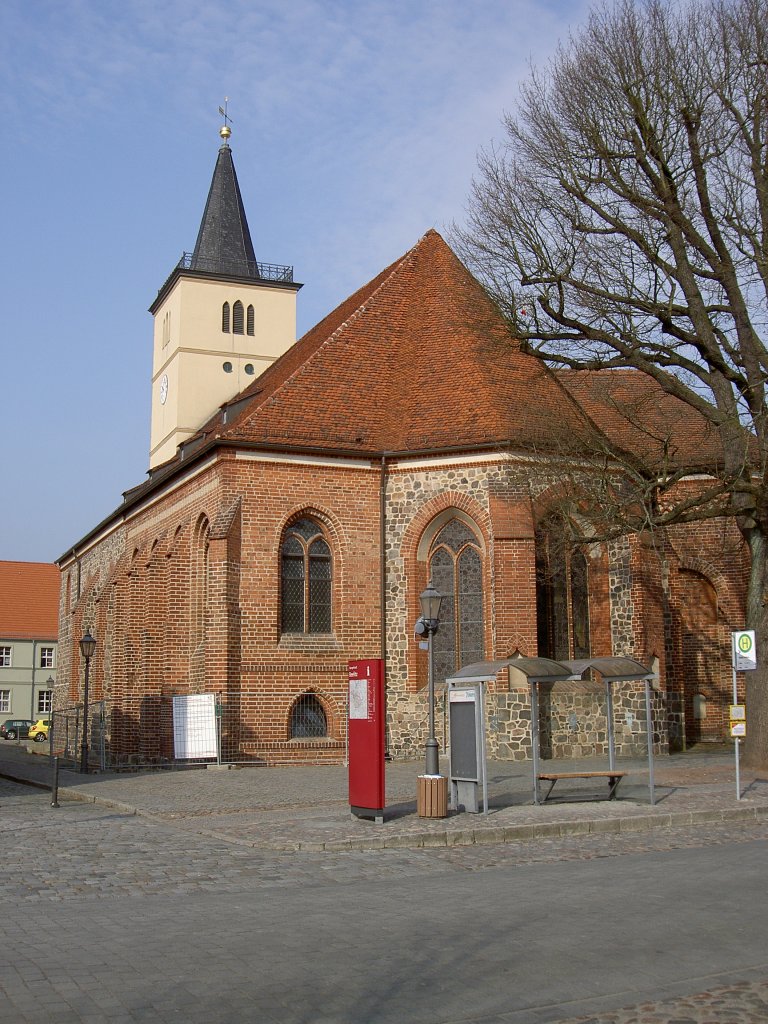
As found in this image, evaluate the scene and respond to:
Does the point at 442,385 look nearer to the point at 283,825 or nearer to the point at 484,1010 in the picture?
the point at 283,825

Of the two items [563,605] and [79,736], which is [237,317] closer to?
[79,736]

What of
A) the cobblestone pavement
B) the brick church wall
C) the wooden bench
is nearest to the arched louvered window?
the brick church wall

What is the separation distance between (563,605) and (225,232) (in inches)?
881

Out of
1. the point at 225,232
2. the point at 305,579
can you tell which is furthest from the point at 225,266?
the point at 305,579

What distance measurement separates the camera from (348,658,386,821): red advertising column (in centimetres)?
1269

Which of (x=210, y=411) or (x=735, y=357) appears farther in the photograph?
(x=210, y=411)

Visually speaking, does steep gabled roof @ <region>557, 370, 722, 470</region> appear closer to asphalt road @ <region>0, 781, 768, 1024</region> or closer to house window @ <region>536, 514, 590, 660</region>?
house window @ <region>536, 514, 590, 660</region>

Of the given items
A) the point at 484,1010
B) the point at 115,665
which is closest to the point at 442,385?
the point at 115,665

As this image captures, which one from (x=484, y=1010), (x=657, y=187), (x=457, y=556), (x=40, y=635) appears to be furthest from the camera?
(x=40, y=635)

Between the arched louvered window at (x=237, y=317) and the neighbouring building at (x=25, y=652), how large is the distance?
30.7m

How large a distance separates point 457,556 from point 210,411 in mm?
17441

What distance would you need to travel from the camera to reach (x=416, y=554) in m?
23.8

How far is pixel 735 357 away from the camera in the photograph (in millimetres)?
19125

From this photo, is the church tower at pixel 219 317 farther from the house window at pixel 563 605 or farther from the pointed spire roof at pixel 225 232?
the house window at pixel 563 605
